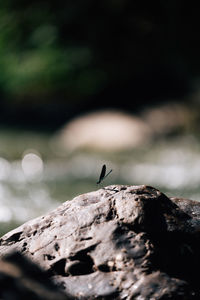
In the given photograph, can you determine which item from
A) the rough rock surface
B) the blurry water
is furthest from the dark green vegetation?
the rough rock surface

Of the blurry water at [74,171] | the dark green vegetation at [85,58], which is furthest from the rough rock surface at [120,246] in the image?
the dark green vegetation at [85,58]

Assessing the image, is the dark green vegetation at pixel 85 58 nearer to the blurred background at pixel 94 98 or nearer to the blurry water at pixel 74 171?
the blurred background at pixel 94 98

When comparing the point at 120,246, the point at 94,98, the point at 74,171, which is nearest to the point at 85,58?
the point at 94,98

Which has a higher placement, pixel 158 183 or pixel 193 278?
pixel 158 183

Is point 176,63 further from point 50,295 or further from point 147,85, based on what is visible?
point 50,295

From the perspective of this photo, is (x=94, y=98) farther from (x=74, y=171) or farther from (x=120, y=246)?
(x=120, y=246)

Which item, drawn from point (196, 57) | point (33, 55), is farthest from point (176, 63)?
point (33, 55)
